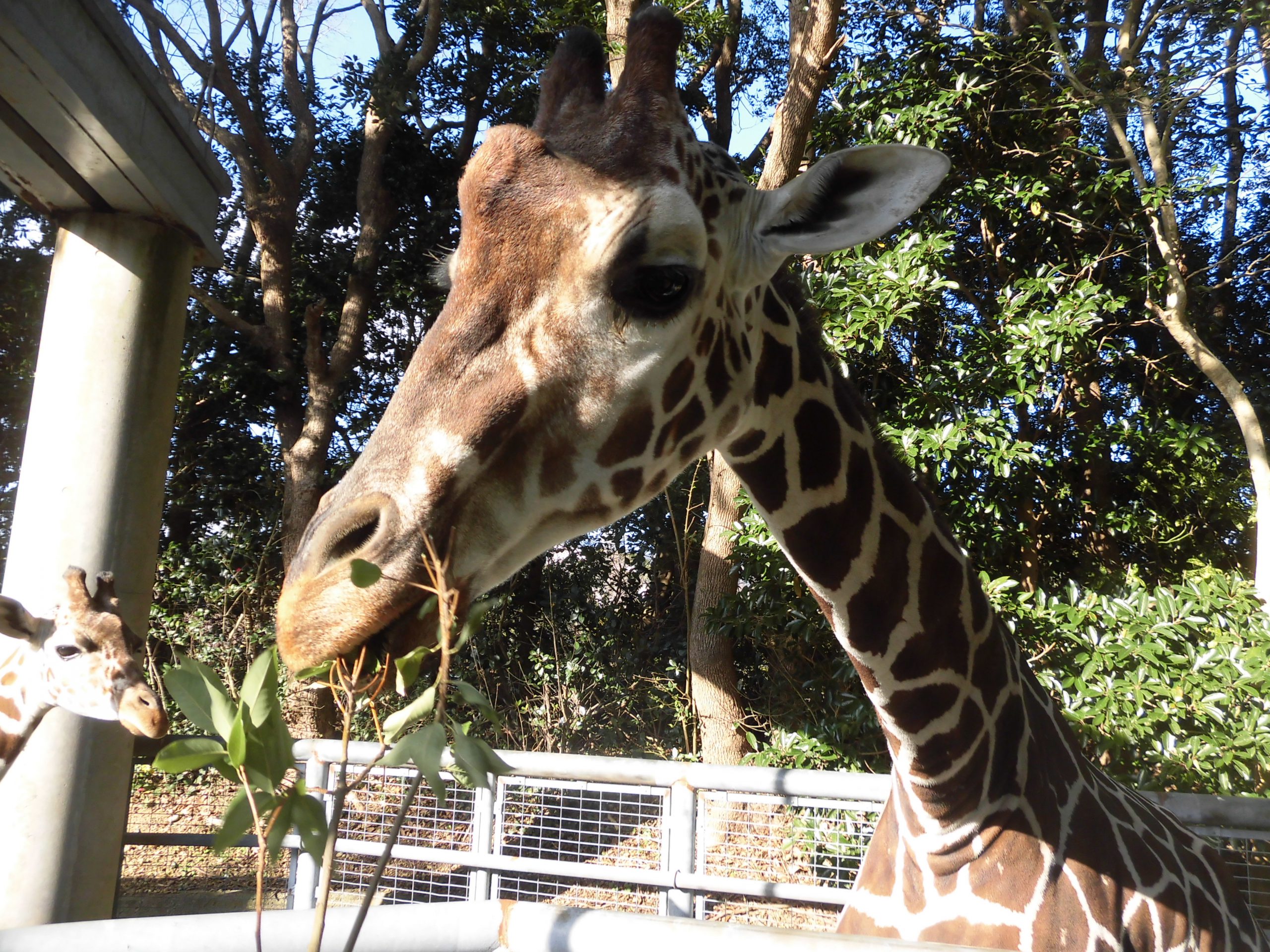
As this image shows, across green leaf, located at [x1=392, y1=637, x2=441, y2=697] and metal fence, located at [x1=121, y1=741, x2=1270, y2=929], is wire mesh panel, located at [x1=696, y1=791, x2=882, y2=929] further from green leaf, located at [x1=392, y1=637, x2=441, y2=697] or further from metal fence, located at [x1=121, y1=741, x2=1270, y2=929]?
green leaf, located at [x1=392, y1=637, x2=441, y2=697]

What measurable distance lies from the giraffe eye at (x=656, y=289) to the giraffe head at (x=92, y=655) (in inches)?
46.1

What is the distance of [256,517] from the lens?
→ 8.37 metres

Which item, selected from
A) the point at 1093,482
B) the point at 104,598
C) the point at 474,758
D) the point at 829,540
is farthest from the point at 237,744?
the point at 1093,482

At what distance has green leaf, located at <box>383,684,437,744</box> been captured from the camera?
1.98ft

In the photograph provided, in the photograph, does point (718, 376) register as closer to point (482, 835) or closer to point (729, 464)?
point (729, 464)

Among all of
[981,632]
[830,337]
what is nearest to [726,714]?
[830,337]

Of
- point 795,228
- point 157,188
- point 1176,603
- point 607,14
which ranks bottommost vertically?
point 1176,603

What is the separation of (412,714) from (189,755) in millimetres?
196

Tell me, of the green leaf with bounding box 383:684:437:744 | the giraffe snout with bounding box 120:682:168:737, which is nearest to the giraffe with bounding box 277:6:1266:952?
the green leaf with bounding box 383:684:437:744

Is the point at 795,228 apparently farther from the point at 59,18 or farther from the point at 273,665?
the point at 59,18

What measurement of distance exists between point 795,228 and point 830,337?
319 cm

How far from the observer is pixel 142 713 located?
5.19 ft

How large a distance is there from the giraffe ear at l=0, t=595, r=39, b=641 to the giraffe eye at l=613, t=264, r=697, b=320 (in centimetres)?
145

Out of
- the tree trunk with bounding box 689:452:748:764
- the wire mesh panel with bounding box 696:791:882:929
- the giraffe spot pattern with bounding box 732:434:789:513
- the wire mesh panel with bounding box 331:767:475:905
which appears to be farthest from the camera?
the tree trunk with bounding box 689:452:748:764
